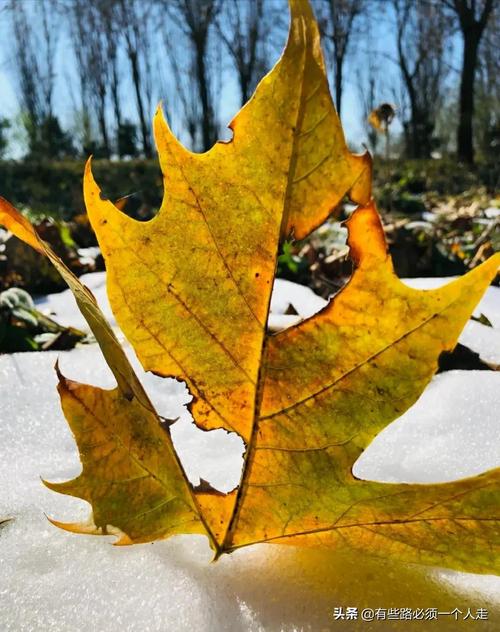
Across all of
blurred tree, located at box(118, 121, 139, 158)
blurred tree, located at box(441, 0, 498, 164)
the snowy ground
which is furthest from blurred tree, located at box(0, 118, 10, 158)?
the snowy ground

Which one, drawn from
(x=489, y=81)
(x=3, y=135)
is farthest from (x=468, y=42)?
(x=3, y=135)

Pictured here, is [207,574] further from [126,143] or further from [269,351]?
[126,143]

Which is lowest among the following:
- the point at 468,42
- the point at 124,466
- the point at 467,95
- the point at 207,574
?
the point at 207,574

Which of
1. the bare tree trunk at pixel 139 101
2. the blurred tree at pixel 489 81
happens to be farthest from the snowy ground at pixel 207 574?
the bare tree trunk at pixel 139 101

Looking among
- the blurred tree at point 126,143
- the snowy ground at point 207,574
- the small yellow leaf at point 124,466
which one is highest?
the blurred tree at point 126,143

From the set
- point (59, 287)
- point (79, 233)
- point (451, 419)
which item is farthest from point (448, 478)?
point (79, 233)

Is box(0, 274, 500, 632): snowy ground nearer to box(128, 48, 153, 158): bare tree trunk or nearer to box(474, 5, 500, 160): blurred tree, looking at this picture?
box(474, 5, 500, 160): blurred tree

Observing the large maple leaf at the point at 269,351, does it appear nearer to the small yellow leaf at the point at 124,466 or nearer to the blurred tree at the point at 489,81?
the small yellow leaf at the point at 124,466
